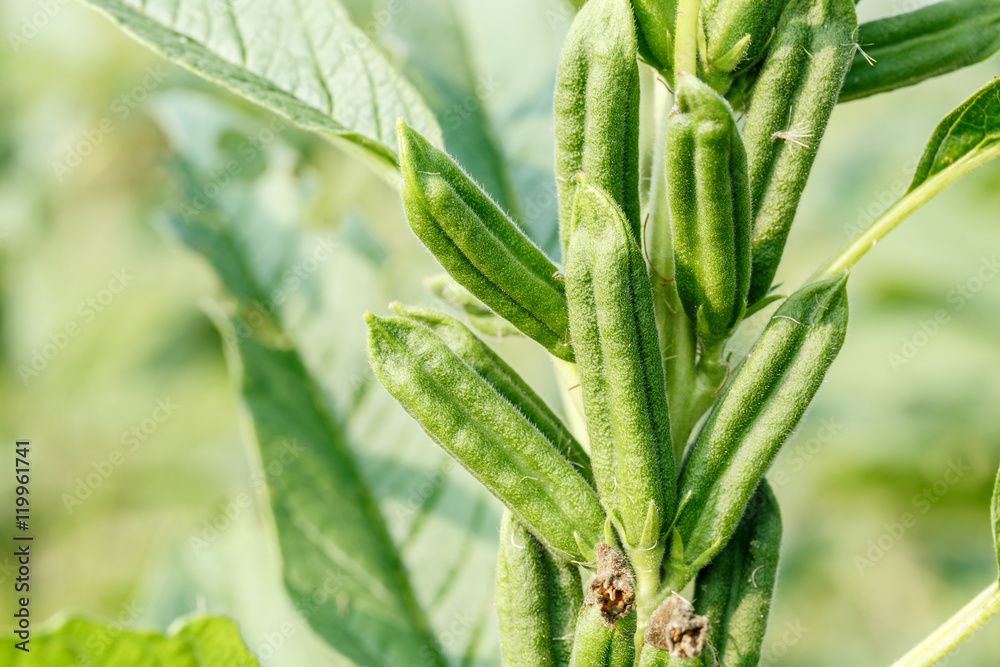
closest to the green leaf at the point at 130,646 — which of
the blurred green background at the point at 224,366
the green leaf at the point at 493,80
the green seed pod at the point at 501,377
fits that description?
the green seed pod at the point at 501,377

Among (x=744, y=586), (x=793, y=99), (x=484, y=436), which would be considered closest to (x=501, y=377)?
(x=484, y=436)

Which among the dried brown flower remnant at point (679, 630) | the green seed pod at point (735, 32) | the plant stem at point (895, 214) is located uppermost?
the green seed pod at point (735, 32)

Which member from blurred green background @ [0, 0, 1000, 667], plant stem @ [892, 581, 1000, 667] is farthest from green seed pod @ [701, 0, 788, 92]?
blurred green background @ [0, 0, 1000, 667]

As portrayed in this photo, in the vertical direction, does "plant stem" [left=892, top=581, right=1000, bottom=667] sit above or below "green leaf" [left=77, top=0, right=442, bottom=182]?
below

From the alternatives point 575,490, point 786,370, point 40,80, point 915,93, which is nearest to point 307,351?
point 575,490

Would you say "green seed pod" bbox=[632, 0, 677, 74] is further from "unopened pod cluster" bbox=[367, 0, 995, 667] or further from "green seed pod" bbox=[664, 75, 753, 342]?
"green seed pod" bbox=[664, 75, 753, 342]

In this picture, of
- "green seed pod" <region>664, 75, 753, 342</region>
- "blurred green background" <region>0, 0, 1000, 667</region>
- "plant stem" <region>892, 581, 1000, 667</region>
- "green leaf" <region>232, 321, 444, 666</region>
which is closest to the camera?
"green seed pod" <region>664, 75, 753, 342</region>

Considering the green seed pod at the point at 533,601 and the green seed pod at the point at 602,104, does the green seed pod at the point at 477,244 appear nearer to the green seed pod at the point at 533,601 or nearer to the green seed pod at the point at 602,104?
the green seed pod at the point at 602,104
